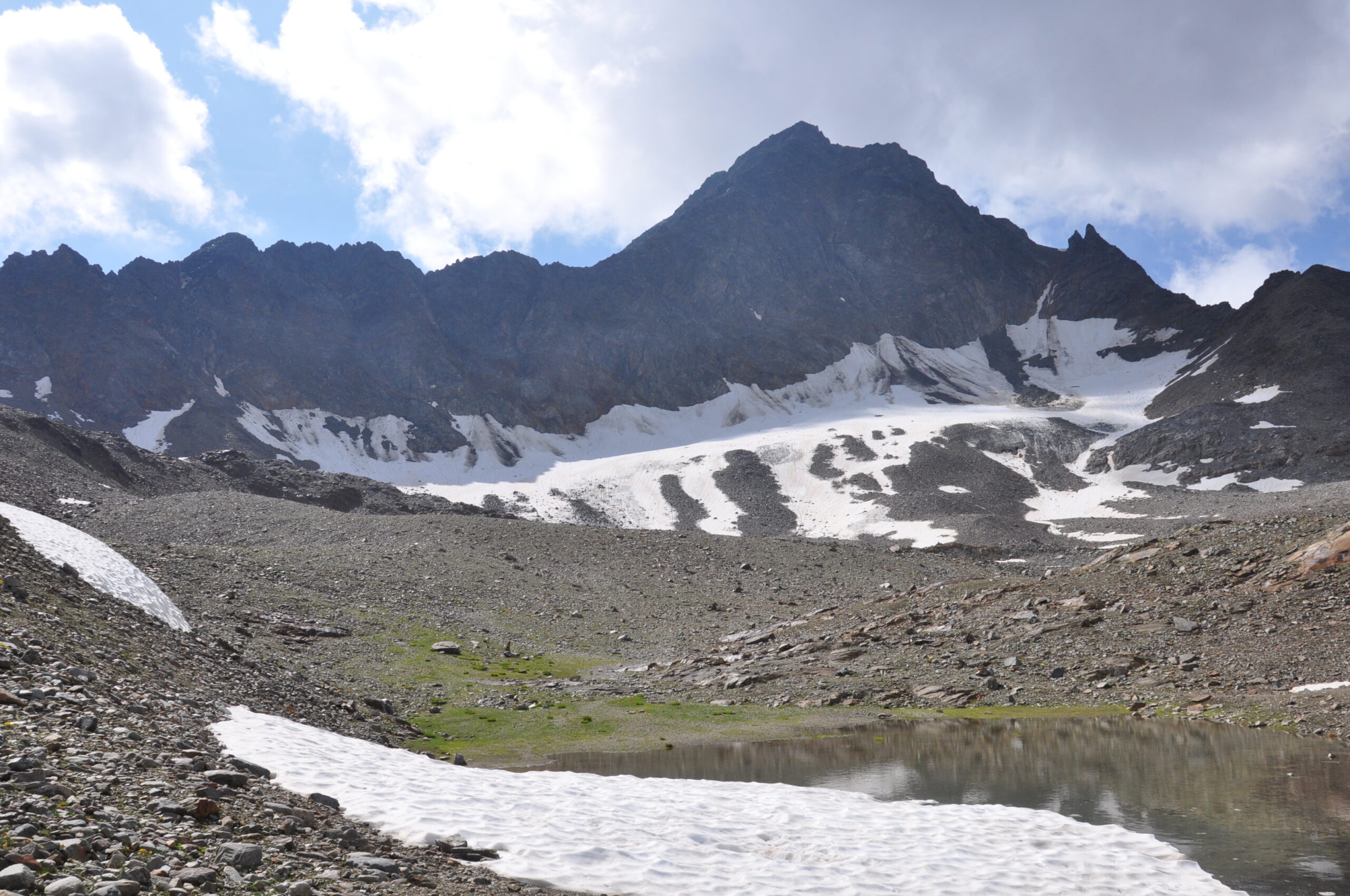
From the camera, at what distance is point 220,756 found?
44.2 ft

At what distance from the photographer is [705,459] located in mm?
149625

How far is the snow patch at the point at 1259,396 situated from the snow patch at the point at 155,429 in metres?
196

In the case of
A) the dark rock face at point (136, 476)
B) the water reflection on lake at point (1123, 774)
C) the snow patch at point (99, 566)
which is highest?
the dark rock face at point (136, 476)

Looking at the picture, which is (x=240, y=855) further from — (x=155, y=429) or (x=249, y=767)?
(x=155, y=429)

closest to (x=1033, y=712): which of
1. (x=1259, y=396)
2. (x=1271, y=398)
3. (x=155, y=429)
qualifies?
(x=1271, y=398)

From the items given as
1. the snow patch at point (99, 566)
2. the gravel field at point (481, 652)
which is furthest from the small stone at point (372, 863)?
the snow patch at point (99, 566)

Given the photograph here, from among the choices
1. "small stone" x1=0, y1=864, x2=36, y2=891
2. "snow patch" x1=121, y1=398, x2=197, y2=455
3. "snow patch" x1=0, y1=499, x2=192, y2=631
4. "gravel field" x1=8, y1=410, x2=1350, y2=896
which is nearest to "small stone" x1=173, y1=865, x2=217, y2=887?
"gravel field" x1=8, y1=410, x2=1350, y2=896

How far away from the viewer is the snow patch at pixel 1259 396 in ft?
452

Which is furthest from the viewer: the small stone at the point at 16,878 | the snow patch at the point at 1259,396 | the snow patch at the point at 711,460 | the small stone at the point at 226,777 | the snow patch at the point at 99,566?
the snow patch at the point at 1259,396

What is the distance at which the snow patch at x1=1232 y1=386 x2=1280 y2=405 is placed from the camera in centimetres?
13788

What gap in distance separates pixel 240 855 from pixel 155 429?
601 ft

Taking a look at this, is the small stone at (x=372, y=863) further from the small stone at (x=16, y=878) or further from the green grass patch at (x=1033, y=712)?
A: the green grass patch at (x=1033, y=712)

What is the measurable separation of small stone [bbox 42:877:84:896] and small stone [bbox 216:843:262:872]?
1823 millimetres

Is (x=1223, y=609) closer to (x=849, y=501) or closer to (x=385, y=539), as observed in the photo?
(x=385, y=539)
